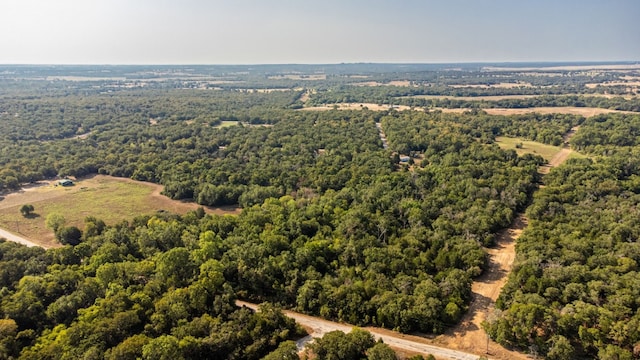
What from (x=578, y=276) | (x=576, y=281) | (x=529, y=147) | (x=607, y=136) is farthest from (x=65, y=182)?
(x=607, y=136)

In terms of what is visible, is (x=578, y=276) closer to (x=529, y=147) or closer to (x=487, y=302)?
(x=487, y=302)

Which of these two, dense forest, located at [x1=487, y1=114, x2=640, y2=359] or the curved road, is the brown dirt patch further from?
the curved road

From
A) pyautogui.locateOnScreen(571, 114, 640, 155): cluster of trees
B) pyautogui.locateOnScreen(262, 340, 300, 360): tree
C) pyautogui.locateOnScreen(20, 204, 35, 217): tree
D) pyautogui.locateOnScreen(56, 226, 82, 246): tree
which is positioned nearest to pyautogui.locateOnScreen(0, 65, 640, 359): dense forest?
A: pyautogui.locateOnScreen(262, 340, 300, 360): tree

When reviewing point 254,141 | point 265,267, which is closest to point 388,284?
point 265,267

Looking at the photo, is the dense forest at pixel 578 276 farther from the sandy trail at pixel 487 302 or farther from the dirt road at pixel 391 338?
the dirt road at pixel 391 338

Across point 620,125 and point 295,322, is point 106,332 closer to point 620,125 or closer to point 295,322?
point 295,322

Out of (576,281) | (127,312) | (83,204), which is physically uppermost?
(576,281)
